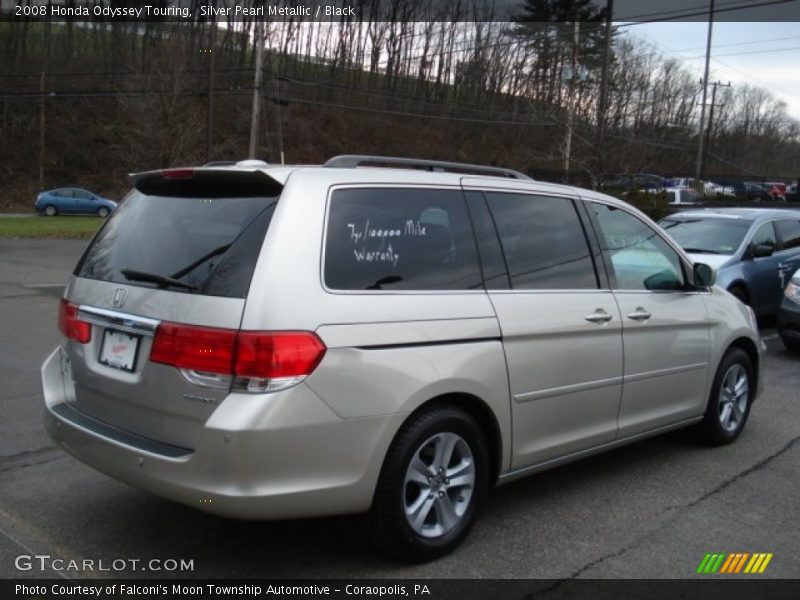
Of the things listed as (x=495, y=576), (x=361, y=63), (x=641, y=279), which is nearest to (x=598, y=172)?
(x=641, y=279)

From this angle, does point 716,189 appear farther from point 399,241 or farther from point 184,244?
point 184,244

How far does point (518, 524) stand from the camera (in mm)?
4137

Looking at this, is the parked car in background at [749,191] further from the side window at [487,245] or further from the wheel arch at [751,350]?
the side window at [487,245]

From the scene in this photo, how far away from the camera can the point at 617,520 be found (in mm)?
4219

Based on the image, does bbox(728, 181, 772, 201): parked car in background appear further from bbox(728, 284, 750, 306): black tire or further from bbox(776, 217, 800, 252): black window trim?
bbox(728, 284, 750, 306): black tire

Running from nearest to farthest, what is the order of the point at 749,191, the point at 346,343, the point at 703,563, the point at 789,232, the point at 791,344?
the point at 346,343 → the point at 703,563 → the point at 791,344 → the point at 789,232 → the point at 749,191

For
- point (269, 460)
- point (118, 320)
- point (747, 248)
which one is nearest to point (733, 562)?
point (269, 460)

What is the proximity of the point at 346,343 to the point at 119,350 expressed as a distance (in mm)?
1062

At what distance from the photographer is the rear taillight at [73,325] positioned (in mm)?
3668

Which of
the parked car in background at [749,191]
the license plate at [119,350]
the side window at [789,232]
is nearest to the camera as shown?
the license plate at [119,350]

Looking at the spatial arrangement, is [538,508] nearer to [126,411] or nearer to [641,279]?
[641,279]

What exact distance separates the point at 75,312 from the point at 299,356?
1.37 metres

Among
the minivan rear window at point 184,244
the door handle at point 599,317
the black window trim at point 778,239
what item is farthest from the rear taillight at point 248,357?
the black window trim at point 778,239

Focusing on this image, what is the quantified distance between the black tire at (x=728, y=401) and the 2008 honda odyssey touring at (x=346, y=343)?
1.18 meters
